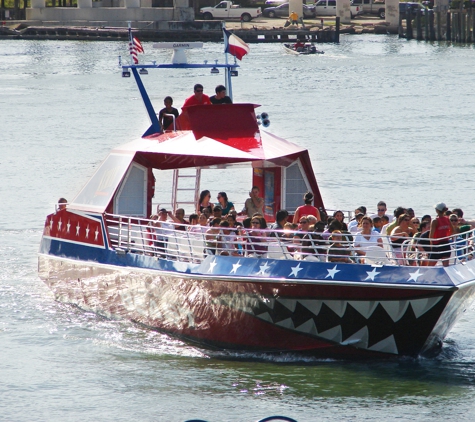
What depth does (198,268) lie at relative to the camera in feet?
48.2

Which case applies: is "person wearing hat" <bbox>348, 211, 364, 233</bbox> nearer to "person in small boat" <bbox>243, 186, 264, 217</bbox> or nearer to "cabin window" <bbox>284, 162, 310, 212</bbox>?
"cabin window" <bbox>284, 162, 310, 212</bbox>

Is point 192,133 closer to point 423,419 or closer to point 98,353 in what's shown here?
point 98,353

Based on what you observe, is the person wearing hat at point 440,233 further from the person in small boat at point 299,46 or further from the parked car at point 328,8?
the parked car at point 328,8

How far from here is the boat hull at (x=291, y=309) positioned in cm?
1352

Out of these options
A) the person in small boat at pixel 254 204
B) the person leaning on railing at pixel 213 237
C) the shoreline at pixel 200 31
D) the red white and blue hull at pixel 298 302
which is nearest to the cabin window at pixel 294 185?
the person in small boat at pixel 254 204

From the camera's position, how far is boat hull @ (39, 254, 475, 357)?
13.5 meters

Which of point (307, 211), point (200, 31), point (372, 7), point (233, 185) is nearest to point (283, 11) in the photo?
point (372, 7)

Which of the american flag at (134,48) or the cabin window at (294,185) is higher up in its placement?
the american flag at (134,48)

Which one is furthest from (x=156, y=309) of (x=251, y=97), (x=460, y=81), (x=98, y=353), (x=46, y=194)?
(x=460, y=81)

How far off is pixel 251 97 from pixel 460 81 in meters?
16.7

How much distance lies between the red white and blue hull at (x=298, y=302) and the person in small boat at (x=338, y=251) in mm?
214

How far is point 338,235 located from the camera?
44.4 feet

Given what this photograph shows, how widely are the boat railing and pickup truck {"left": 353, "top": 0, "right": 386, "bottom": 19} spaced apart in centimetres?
9131

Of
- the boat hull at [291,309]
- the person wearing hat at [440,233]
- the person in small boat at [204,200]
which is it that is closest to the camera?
the boat hull at [291,309]
